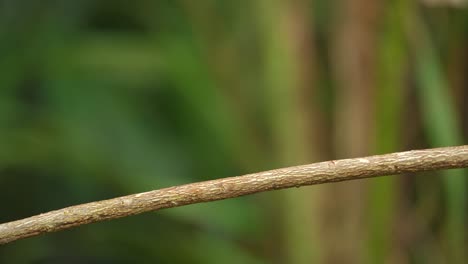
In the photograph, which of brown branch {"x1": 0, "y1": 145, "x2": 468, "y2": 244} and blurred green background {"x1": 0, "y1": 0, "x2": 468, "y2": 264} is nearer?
brown branch {"x1": 0, "y1": 145, "x2": 468, "y2": 244}

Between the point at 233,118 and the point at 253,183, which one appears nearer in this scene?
the point at 253,183

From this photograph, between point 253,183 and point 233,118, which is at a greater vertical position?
point 253,183

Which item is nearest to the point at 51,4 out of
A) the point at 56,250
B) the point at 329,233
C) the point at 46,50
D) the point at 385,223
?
the point at 46,50

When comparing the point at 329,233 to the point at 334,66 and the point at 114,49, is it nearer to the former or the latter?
the point at 334,66

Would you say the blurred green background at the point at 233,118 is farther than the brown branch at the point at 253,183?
Yes
